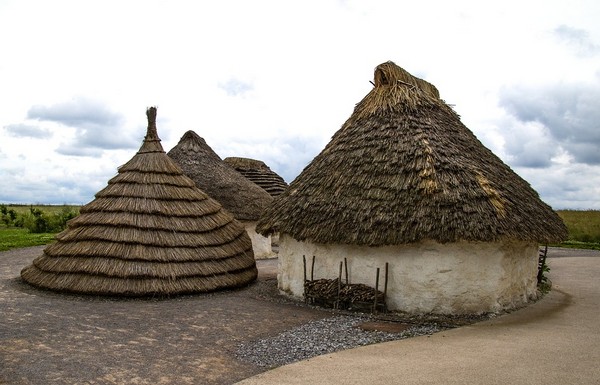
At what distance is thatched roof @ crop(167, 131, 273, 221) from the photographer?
2070 centimetres

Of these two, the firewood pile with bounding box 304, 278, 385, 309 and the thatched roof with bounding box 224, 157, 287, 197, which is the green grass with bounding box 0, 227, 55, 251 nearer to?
the thatched roof with bounding box 224, 157, 287, 197

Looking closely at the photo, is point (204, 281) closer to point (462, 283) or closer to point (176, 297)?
point (176, 297)

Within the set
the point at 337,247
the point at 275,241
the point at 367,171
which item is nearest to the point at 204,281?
the point at 337,247

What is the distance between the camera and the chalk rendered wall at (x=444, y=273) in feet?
36.5

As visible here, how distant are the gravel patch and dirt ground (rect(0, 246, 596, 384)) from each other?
0.28 metres

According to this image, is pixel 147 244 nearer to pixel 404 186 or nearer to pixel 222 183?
pixel 404 186

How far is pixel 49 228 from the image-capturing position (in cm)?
3056

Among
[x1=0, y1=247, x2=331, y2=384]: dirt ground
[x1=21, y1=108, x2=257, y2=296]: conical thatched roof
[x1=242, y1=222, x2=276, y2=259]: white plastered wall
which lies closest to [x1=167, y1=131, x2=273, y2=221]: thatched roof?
[x1=242, y1=222, x2=276, y2=259]: white plastered wall

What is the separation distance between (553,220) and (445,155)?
3.67 meters

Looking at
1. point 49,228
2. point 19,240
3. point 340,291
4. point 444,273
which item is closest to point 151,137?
point 340,291

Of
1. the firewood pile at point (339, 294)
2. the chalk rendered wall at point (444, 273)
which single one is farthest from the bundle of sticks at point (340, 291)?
the chalk rendered wall at point (444, 273)

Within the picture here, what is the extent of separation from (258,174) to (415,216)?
16818mm

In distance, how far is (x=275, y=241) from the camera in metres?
26.0

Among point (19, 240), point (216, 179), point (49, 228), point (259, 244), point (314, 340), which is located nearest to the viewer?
point (314, 340)
